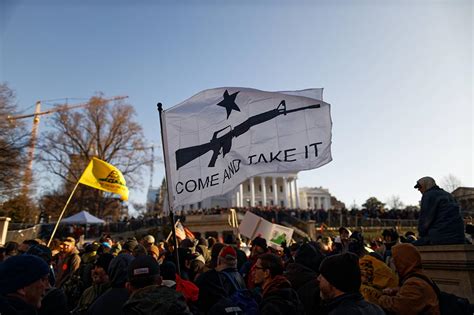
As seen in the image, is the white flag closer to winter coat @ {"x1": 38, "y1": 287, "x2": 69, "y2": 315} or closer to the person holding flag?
winter coat @ {"x1": 38, "y1": 287, "x2": 69, "y2": 315}

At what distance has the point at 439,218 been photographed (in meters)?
5.02

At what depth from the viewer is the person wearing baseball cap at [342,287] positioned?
2.55 meters

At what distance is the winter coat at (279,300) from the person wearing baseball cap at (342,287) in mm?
338

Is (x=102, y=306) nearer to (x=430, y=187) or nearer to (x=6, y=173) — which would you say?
(x=430, y=187)

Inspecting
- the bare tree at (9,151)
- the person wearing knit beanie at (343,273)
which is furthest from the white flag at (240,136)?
the bare tree at (9,151)

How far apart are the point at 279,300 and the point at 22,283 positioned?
6.53 ft

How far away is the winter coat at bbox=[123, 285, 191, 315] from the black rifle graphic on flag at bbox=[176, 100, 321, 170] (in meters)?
3.92

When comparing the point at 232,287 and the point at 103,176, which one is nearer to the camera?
the point at 232,287

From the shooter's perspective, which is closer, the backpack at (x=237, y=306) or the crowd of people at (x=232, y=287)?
the crowd of people at (x=232, y=287)

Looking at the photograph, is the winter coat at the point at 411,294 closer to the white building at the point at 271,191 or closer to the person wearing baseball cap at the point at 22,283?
the person wearing baseball cap at the point at 22,283

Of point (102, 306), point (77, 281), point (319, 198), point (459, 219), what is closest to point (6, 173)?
point (77, 281)

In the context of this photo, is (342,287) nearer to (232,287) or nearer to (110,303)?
(232,287)

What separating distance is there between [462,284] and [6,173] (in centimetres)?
2616

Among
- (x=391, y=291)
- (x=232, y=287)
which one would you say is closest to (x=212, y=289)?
(x=232, y=287)
